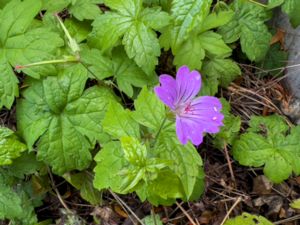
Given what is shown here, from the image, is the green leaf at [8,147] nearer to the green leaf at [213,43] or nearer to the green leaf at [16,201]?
the green leaf at [16,201]

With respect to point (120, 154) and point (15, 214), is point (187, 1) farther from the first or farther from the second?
point (15, 214)

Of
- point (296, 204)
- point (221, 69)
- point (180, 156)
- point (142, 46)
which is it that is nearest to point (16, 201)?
point (180, 156)

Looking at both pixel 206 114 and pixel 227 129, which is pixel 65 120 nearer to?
pixel 206 114

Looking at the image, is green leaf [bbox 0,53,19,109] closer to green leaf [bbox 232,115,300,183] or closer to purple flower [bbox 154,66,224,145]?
purple flower [bbox 154,66,224,145]

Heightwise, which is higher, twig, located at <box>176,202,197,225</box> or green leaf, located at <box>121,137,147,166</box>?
green leaf, located at <box>121,137,147,166</box>

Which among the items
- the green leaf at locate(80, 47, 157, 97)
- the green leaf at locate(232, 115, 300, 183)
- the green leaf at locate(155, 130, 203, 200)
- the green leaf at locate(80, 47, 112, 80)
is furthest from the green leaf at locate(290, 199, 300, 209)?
the green leaf at locate(80, 47, 112, 80)

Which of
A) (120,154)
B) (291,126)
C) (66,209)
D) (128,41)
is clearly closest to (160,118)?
(120,154)

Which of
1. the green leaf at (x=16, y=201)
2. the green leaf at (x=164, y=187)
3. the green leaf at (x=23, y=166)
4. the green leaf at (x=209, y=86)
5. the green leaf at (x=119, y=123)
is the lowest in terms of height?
the green leaf at (x=16, y=201)

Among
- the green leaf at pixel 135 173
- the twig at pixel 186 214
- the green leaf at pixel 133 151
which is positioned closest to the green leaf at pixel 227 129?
the twig at pixel 186 214
